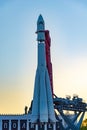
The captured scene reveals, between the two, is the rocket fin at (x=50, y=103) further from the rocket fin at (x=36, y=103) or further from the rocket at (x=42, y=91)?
the rocket fin at (x=36, y=103)

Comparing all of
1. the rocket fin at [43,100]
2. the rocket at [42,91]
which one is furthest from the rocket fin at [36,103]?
the rocket fin at [43,100]

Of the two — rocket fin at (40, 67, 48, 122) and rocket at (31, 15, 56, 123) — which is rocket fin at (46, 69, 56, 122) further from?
rocket fin at (40, 67, 48, 122)

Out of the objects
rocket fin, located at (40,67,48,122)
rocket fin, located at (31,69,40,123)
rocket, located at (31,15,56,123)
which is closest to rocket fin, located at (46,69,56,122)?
rocket, located at (31,15,56,123)

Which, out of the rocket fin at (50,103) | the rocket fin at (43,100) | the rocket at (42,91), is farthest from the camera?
the rocket fin at (50,103)

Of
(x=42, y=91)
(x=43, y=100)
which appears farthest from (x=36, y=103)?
(x=42, y=91)

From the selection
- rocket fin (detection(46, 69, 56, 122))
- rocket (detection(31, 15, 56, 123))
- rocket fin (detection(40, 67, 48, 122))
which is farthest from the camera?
rocket fin (detection(46, 69, 56, 122))

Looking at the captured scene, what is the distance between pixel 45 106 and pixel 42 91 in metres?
2.99

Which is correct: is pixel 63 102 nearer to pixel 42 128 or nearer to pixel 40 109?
pixel 40 109

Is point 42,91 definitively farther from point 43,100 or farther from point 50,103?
point 50,103

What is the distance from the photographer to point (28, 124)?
10888 centimetres

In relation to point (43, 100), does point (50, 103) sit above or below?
below

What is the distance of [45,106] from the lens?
91.2 meters

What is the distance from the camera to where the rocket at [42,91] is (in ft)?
298

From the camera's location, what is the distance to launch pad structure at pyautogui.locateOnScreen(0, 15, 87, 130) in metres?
91.4
